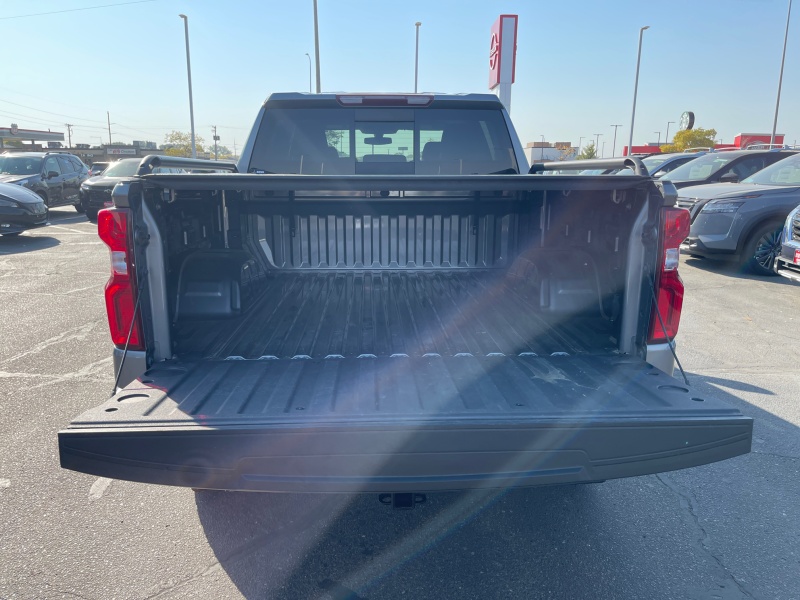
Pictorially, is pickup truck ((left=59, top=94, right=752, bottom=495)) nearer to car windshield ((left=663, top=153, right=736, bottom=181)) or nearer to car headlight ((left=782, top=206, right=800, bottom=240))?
car headlight ((left=782, top=206, right=800, bottom=240))

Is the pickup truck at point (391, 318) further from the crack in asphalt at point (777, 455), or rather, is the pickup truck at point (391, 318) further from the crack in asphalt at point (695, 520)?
the crack in asphalt at point (777, 455)

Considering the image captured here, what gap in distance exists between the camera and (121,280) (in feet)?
8.90

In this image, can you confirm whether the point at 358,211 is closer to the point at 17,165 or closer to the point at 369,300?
the point at 369,300

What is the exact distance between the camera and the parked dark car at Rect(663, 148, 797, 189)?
1233 cm

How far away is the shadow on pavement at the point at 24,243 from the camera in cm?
1210

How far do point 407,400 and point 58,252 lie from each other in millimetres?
11753

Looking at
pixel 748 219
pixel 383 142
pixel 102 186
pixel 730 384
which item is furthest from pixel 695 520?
pixel 102 186

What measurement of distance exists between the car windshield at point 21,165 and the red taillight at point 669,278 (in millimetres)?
→ 18004

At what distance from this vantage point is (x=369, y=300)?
401 cm

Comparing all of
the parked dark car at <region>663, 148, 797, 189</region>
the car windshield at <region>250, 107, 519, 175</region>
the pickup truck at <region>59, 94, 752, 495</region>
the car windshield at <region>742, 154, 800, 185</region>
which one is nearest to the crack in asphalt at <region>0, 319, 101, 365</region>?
the pickup truck at <region>59, 94, 752, 495</region>

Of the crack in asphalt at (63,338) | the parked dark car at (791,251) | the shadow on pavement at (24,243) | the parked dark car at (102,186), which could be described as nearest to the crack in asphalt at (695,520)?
the parked dark car at (791,251)

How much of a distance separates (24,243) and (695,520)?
14265mm

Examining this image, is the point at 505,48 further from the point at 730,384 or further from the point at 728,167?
the point at 730,384

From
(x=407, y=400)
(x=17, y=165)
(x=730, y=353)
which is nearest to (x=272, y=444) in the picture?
(x=407, y=400)
